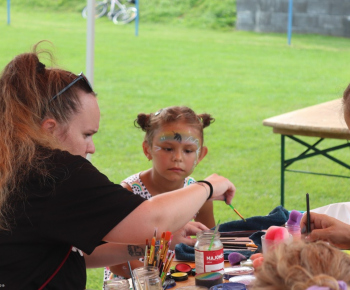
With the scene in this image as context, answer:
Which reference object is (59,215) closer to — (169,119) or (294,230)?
(294,230)

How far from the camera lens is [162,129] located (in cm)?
288

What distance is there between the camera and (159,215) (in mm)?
1735

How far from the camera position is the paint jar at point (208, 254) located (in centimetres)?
186

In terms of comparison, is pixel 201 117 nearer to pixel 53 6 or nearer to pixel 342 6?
pixel 342 6

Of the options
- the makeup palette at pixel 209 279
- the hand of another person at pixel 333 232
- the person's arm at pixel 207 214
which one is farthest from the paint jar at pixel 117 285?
the person's arm at pixel 207 214

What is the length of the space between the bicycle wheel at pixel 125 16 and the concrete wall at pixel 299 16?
11.6 feet

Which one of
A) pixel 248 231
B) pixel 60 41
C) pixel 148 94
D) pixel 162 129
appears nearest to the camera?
pixel 248 231

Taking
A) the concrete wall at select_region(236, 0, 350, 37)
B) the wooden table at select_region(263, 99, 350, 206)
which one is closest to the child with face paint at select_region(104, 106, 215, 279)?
the wooden table at select_region(263, 99, 350, 206)

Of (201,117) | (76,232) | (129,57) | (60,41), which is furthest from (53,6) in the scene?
(76,232)

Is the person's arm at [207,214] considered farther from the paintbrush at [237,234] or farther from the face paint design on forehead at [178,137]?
the paintbrush at [237,234]

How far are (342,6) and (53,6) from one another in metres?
9.40

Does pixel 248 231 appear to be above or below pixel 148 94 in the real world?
above

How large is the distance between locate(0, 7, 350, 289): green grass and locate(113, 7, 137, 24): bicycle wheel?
48 cm

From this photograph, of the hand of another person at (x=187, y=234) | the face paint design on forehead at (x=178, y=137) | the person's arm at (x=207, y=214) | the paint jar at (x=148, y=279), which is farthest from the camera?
the person's arm at (x=207, y=214)
